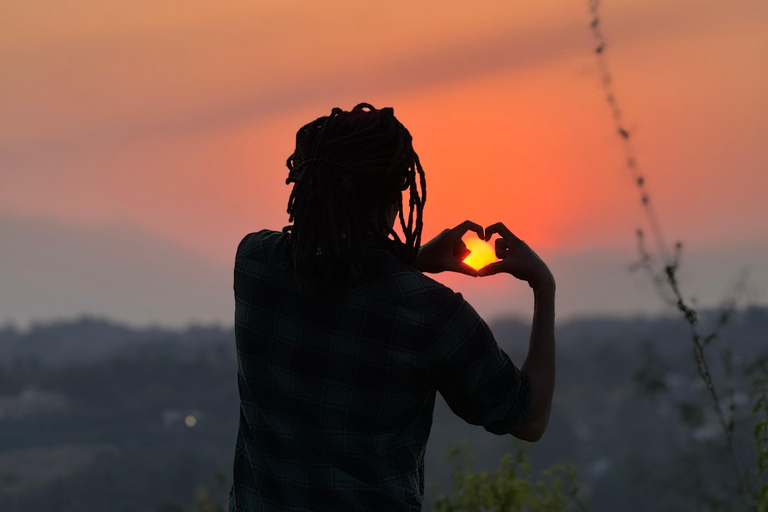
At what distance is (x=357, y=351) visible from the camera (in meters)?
1.58

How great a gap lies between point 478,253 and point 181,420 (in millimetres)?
65162

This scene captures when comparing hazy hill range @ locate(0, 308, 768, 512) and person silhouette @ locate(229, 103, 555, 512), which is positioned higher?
person silhouette @ locate(229, 103, 555, 512)

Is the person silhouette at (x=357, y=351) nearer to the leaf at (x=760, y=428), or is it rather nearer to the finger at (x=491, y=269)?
the finger at (x=491, y=269)

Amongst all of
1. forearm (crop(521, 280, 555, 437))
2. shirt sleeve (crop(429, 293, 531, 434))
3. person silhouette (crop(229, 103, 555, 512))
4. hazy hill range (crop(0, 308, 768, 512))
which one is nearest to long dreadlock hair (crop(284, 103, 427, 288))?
person silhouette (crop(229, 103, 555, 512))

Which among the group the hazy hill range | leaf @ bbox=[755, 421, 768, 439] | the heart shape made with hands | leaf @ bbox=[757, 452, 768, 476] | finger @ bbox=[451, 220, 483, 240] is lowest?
the hazy hill range

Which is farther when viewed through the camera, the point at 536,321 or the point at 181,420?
the point at 181,420

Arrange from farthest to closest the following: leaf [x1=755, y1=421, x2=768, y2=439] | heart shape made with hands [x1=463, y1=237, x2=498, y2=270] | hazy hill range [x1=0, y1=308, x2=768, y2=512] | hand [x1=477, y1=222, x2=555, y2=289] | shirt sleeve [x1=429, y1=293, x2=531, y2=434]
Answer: hazy hill range [x1=0, y1=308, x2=768, y2=512] < leaf [x1=755, y1=421, x2=768, y2=439] < heart shape made with hands [x1=463, y1=237, x2=498, y2=270] < hand [x1=477, y1=222, x2=555, y2=289] < shirt sleeve [x1=429, y1=293, x2=531, y2=434]

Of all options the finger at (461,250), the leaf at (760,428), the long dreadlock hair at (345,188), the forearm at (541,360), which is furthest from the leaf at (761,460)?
the long dreadlock hair at (345,188)

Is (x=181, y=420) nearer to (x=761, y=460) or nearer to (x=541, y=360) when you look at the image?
(x=761, y=460)

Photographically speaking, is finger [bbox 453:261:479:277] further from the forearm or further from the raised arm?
the forearm

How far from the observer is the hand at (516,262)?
1784mm

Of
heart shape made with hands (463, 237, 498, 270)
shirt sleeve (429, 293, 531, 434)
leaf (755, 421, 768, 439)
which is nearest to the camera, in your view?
shirt sleeve (429, 293, 531, 434)

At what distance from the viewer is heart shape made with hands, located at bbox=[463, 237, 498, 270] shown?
74.9 inches

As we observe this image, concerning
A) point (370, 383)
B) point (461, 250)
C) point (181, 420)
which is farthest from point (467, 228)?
point (181, 420)
